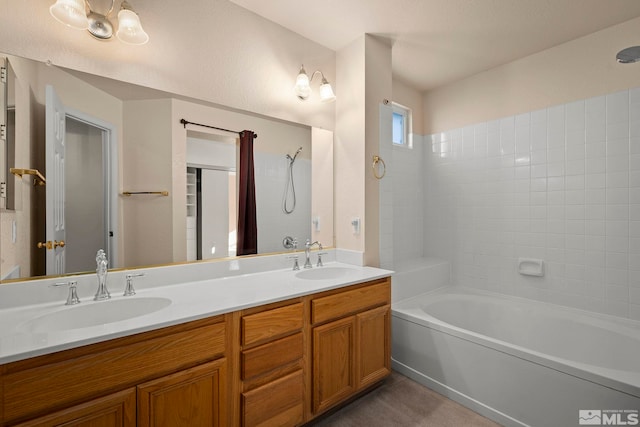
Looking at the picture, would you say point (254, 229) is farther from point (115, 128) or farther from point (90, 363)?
point (90, 363)

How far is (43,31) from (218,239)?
4.15 ft

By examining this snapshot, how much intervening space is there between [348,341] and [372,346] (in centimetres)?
25

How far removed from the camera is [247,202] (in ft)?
6.34

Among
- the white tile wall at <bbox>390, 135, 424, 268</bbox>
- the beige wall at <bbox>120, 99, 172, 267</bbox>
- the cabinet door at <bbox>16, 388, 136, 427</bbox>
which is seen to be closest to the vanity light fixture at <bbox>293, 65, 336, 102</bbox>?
the beige wall at <bbox>120, 99, 172, 267</bbox>

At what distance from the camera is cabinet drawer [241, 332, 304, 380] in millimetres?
1307

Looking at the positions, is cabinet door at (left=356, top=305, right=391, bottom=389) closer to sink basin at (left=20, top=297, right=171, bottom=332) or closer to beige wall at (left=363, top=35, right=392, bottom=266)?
beige wall at (left=363, top=35, right=392, bottom=266)

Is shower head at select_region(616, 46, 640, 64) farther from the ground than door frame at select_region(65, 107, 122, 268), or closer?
farther from the ground

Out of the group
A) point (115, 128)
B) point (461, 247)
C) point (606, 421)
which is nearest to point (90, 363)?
point (115, 128)

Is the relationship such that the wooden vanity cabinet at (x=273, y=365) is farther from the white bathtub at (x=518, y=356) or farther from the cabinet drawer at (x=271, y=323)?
the white bathtub at (x=518, y=356)

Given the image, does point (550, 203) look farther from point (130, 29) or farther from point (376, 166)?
point (130, 29)

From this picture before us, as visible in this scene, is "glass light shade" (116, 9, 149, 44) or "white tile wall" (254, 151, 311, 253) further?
"white tile wall" (254, 151, 311, 253)

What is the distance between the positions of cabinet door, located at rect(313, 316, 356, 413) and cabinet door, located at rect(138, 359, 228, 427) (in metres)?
0.53

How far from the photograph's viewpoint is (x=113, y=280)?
1422 mm

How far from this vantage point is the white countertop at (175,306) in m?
0.90
